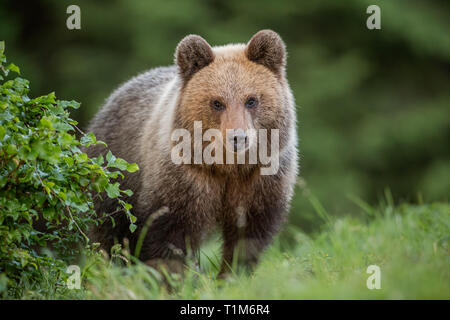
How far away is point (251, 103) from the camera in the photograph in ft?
16.1

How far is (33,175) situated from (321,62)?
8.55m

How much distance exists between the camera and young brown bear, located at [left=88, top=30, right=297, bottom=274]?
492 centimetres

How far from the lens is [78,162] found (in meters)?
4.15

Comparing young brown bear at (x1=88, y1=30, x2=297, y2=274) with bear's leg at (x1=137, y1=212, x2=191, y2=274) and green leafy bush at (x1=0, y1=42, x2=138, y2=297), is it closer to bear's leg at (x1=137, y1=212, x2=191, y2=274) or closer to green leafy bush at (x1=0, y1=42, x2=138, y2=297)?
bear's leg at (x1=137, y1=212, x2=191, y2=274)

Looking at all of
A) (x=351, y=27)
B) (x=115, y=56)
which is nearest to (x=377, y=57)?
(x=351, y=27)

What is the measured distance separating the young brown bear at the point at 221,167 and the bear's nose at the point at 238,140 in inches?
4.9

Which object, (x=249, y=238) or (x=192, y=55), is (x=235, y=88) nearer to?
(x=192, y=55)

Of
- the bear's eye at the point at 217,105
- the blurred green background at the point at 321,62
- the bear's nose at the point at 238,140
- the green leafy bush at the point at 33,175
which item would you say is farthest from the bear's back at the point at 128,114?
the blurred green background at the point at 321,62

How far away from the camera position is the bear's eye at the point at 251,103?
4879mm

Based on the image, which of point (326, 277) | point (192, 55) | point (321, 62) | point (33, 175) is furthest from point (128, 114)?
point (321, 62)

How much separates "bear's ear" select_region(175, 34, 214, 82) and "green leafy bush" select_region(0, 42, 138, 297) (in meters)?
1.20

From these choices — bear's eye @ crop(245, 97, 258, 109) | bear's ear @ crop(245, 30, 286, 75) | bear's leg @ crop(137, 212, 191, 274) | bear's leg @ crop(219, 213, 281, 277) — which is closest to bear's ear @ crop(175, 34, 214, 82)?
bear's ear @ crop(245, 30, 286, 75)
